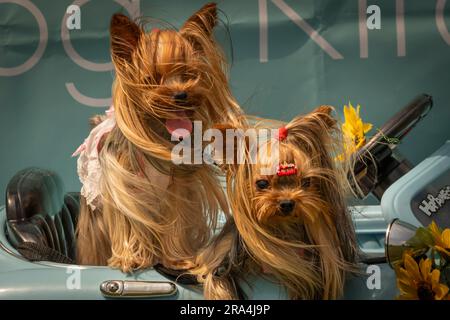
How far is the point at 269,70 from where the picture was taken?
259 centimetres

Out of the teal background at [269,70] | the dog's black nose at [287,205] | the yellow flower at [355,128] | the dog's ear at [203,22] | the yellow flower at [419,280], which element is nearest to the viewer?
the dog's black nose at [287,205]

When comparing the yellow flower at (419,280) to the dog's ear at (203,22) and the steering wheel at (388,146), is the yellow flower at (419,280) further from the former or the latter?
the dog's ear at (203,22)

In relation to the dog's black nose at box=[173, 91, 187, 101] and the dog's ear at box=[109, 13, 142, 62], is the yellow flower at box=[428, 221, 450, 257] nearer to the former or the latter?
the dog's black nose at box=[173, 91, 187, 101]

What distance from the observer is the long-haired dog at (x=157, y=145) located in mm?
1646

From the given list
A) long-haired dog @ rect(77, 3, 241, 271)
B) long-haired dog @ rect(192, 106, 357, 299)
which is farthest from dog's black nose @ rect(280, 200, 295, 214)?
long-haired dog @ rect(77, 3, 241, 271)

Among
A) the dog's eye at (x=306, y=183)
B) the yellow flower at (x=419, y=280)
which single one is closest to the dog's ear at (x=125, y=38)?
the dog's eye at (x=306, y=183)

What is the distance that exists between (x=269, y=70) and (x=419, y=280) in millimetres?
1210

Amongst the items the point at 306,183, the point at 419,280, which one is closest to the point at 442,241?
the point at 419,280

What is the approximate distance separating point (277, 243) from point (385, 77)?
111 centimetres

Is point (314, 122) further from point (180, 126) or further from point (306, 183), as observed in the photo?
point (180, 126)

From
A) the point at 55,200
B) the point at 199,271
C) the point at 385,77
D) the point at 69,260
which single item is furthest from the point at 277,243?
the point at 385,77

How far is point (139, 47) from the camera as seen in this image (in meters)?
1.65

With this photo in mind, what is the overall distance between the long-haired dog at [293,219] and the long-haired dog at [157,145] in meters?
0.18

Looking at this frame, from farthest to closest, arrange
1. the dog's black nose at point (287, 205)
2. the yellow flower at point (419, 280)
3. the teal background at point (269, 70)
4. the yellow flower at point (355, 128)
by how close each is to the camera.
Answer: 1. the teal background at point (269, 70)
2. the yellow flower at point (355, 128)
3. the yellow flower at point (419, 280)
4. the dog's black nose at point (287, 205)
